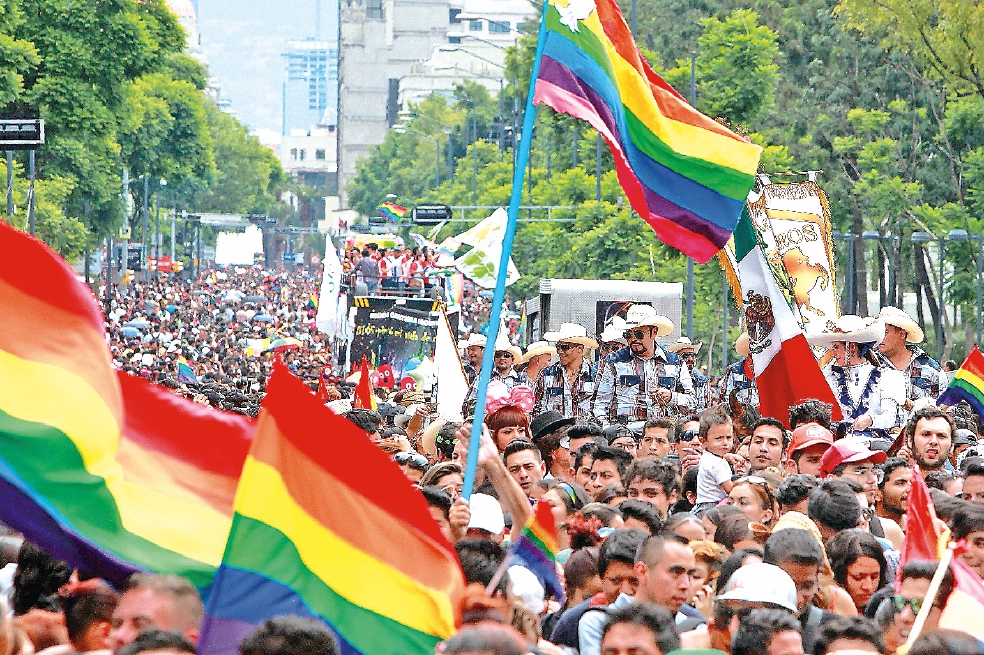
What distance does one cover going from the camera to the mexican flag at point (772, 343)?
13.4 metres

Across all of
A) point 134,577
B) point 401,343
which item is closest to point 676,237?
point 134,577

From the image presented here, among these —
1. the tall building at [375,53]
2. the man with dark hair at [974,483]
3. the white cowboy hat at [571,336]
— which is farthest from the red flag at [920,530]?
the tall building at [375,53]

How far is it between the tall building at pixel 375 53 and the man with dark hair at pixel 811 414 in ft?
577

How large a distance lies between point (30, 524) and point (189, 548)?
530 millimetres

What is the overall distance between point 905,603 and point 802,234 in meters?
15.2

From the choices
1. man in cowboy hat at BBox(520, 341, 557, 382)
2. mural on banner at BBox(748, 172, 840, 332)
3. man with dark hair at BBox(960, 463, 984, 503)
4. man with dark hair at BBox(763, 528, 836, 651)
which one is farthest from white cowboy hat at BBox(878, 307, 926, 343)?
man with dark hair at BBox(763, 528, 836, 651)

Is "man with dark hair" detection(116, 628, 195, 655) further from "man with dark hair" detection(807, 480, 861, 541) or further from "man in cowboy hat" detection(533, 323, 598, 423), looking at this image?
"man in cowboy hat" detection(533, 323, 598, 423)

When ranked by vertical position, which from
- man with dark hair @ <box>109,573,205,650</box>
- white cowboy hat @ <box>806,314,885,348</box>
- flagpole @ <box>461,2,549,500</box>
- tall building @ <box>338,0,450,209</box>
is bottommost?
man with dark hair @ <box>109,573,205,650</box>

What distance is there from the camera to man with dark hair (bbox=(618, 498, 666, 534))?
8852 millimetres

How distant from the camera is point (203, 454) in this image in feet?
22.2

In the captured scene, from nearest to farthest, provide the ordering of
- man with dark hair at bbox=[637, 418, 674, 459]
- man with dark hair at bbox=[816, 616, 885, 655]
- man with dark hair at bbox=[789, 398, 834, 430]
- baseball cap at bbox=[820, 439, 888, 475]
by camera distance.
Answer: man with dark hair at bbox=[816, 616, 885, 655] → baseball cap at bbox=[820, 439, 888, 475] → man with dark hair at bbox=[789, 398, 834, 430] → man with dark hair at bbox=[637, 418, 674, 459]

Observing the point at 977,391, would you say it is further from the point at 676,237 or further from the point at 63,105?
the point at 63,105

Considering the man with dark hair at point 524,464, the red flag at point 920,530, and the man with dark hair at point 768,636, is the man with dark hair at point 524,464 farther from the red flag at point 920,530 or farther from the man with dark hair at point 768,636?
the man with dark hair at point 768,636

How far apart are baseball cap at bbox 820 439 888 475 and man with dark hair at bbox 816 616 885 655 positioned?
430 cm
